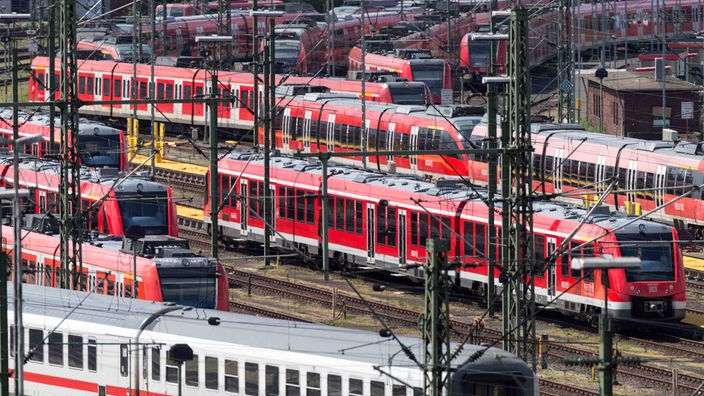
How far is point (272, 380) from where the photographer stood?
31.5m

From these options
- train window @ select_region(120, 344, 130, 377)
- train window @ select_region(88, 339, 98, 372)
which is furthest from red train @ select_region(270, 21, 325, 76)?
train window @ select_region(120, 344, 130, 377)

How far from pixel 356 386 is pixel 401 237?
17810 millimetres

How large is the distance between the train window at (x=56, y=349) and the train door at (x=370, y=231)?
1500cm

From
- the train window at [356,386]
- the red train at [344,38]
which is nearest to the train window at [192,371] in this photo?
the train window at [356,386]

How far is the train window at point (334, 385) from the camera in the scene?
99.6 ft

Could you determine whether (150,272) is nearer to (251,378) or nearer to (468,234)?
(251,378)

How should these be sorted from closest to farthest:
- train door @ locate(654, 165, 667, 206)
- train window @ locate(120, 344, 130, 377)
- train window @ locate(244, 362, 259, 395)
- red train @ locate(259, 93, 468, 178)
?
1. train window @ locate(244, 362, 259, 395)
2. train window @ locate(120, 344, 130, 377)
3. train door @ locate(654, 165, 667, 206)
4. red train @ locate(259, 93, 468, 178)

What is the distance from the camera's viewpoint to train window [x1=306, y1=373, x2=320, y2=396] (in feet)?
101

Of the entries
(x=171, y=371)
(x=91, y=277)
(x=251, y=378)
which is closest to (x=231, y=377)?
(x=251, y=378)

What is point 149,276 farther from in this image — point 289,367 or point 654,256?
point 654,256

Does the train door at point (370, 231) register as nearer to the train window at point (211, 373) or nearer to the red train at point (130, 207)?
the red train at point (130, 207)

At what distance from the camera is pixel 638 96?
7556cm

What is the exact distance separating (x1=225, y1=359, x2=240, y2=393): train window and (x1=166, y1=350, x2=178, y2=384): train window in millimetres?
1156

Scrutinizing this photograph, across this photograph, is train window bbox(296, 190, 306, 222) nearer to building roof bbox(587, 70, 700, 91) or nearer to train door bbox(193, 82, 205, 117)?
train door bbox(193, 82, 205, 117)
